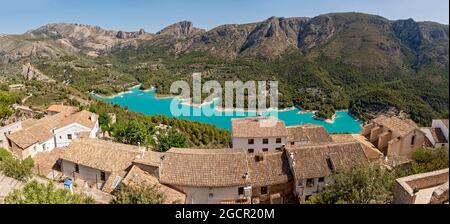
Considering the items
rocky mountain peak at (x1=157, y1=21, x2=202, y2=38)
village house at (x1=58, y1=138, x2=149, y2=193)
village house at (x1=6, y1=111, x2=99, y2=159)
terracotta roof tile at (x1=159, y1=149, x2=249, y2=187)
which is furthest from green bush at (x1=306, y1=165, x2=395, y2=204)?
rocky mountain peak at (x1=157, y1=21, x2=202, y2=38)

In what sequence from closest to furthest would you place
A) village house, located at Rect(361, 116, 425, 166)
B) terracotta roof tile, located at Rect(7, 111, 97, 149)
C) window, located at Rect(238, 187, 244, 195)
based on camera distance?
1. window, located at Rect(238, 187, 244, 195)
2. village house, located at Rect(361, 116, 425, 166)
3. terracotta roof tile, located at Rect(7, 111, 97, 149)

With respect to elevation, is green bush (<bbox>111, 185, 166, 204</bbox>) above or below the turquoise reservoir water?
above

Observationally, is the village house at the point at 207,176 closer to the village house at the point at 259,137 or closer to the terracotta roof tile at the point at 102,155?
the terracotta roof tile at the point at 102,155

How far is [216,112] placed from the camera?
3872cm

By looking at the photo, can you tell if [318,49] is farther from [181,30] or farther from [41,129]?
[41,129]

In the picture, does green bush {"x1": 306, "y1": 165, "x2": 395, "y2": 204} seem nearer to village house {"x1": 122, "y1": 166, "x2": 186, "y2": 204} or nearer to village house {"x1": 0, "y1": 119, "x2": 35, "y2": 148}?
village house {"x1": 122, "y1": 166, "x2": 186, "y2": 204}

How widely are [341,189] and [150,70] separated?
227 ft

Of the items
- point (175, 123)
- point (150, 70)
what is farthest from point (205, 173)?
point (150, 70)

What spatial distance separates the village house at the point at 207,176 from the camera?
741 cm

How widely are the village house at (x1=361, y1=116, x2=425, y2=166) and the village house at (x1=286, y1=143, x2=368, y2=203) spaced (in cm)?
150

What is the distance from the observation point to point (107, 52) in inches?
4296

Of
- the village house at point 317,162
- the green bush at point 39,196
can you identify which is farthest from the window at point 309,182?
the green bush at point 39,196

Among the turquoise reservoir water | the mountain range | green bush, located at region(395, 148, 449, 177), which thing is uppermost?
the mountain range

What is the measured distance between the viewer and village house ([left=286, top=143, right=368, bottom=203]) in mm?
8164
